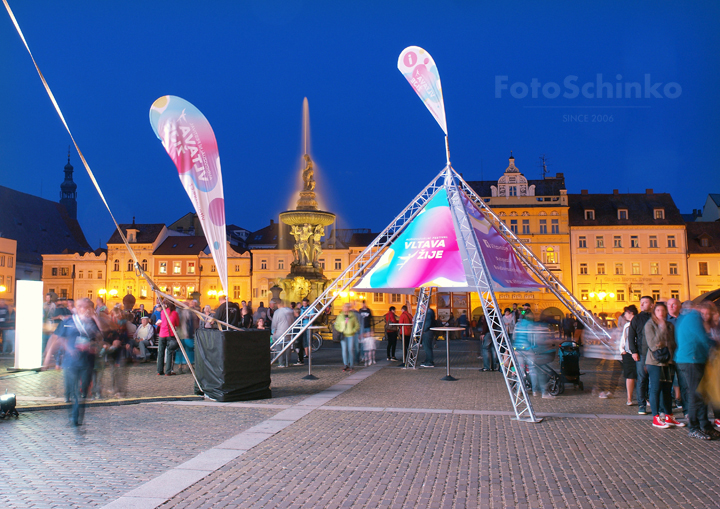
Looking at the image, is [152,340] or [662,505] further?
[152,340]

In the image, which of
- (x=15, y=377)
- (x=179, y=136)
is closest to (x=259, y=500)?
(x=179, y=136)

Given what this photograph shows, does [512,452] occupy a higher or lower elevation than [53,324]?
lower

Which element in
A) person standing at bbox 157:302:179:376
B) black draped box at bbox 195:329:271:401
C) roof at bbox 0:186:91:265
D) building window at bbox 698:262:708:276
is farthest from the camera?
roof at bbox 0:186:91:265

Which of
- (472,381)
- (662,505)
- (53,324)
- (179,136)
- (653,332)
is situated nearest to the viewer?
(662,505)

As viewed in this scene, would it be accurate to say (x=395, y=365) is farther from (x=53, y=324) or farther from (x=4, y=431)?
(x=4, y=431)

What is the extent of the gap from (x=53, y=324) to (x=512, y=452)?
45.3ft

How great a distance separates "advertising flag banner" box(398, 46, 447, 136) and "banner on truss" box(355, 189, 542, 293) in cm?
246

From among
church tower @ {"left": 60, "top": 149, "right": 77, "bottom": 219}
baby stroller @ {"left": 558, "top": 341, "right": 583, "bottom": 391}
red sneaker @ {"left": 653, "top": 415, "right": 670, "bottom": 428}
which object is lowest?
red sneaker @ {"left": 653, "top": 415, "right": 670, "bottom": 428}

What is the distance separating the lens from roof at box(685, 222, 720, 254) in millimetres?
56812

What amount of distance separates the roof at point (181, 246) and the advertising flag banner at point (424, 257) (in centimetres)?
5440

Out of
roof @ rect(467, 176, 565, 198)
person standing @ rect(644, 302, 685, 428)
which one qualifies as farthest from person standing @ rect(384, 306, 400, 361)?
roof @ rect(467, 176, 565, 198)

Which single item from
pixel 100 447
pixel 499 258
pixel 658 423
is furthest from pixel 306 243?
pixel 100 447

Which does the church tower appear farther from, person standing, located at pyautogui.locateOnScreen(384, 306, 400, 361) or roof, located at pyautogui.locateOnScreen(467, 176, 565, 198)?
person standing, located at pyautogui.locateOnScreen(384, 306, 400, 361)

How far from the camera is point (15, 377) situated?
1461 cm
